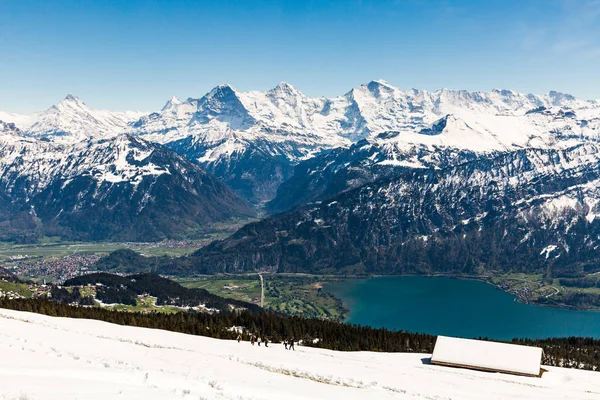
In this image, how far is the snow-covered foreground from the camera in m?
31.4

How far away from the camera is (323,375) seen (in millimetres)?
53750

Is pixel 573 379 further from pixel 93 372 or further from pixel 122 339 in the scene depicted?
pixel 93 372

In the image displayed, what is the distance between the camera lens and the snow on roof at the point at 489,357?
87062mm

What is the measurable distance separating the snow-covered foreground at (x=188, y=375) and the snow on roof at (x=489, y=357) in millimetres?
3520

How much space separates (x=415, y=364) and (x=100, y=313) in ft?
291

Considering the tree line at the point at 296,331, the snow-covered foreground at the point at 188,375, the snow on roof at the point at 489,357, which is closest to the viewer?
the snow-covered foreground at the point at 188,375

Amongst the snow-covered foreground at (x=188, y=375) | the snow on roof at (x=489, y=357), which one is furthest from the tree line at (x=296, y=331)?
the snow-covered foreground at (x=188, y=375)

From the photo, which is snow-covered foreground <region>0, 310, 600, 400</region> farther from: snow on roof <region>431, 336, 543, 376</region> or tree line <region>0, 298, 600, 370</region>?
tree line <region>0, 298, 600, 370</region>

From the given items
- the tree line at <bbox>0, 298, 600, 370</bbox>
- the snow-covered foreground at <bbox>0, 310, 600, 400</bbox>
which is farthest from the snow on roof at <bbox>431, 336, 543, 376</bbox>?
the tree line at <bbox>0, 298, 600, 370</bbox>

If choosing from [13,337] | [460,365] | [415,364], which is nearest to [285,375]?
[13,337]

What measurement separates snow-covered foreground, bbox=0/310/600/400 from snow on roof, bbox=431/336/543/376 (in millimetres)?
3520

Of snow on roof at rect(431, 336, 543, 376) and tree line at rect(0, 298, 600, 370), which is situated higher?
snow on roof at rect(431, 336, 543, 376)

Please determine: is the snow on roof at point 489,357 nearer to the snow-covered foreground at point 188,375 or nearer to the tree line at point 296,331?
the snow-covered foreground at point 188,375

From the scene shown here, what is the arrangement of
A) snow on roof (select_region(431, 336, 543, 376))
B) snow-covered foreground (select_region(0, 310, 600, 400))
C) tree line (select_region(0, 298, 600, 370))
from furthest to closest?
tree line (select_region(0, 298, 600, 370)), snow on roof (select_region(431, 336, 543, 376)), snow-covered foreground (select_region(0, 310, 600, 400))
